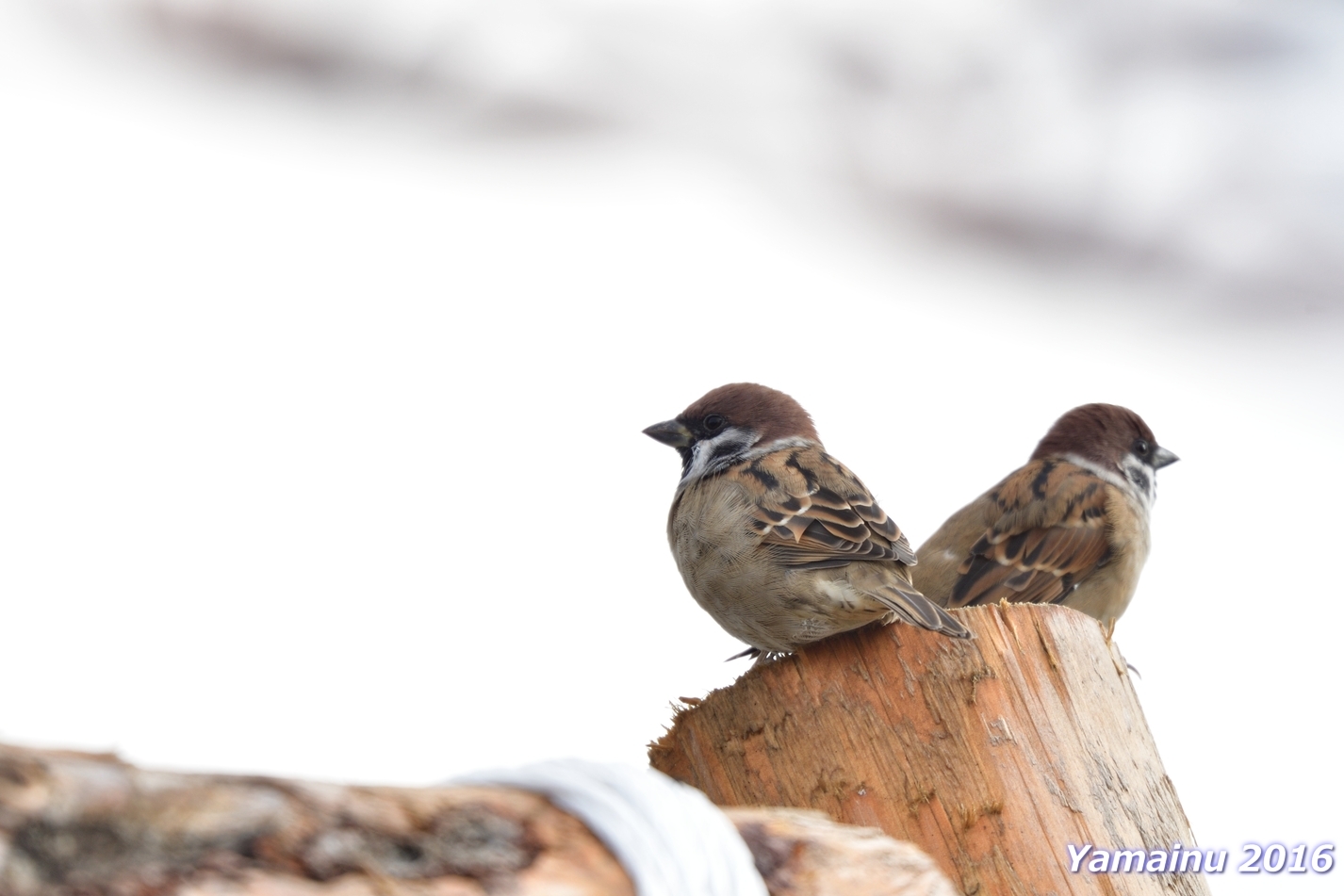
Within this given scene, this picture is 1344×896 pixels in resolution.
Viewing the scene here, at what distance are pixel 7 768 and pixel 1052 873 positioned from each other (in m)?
1.29

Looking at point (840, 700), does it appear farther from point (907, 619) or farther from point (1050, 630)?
point (1050, 630)

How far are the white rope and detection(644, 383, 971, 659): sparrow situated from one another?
39.1 inches

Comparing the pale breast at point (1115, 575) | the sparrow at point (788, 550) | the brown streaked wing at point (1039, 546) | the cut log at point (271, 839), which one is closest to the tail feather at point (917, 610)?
the sparrow at point (788, 550)

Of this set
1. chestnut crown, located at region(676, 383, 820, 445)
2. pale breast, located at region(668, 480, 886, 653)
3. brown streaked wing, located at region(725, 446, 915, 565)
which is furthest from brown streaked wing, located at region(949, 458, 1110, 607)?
pale breast, located at region(668, 480, 886, 653)

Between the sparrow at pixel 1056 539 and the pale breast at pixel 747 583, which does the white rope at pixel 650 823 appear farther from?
the sparrow at pixel 1056 539

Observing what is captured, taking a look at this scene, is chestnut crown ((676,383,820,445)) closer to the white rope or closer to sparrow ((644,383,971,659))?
sparrow ((644,383,971,659))

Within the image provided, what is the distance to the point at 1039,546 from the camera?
134 inches

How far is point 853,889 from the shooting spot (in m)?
0.97

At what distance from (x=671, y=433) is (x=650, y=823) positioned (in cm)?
215

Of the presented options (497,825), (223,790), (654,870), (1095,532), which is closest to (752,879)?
(654,870)

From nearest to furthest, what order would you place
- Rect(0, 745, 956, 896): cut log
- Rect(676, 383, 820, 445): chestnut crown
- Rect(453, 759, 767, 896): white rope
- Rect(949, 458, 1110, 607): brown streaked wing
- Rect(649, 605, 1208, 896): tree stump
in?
Rect(0, 745, 956, 896): cut log, Rect(453, 759, 767, 896): white rope, Rect(649, 605, 1208, 896): tree stump, Rect(676, 383, 820, 445): chestnut crown, Rect(949, 458, 1110, 607): brown streaked wing

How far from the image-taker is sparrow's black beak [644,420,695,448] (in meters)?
3.02

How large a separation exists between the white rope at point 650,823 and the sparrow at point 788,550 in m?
0.99

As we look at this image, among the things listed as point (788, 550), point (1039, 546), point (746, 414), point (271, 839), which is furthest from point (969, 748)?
point (1039, 546)
